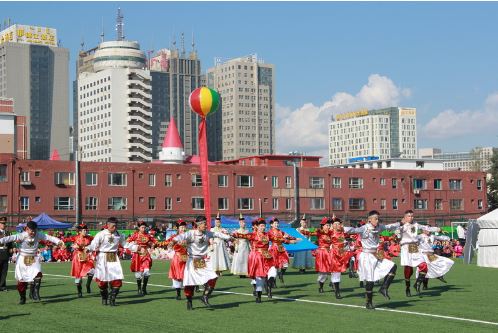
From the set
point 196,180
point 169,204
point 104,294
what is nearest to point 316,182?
point 196,180

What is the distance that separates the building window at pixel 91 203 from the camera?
250 ft

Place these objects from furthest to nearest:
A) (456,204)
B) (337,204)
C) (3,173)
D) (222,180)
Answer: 1. (456,204)
2. (337,204)
3. (222,180)
4. (3,173)

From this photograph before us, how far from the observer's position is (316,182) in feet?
290

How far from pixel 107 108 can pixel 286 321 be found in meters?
175

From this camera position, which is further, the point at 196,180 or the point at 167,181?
the point at 196,180

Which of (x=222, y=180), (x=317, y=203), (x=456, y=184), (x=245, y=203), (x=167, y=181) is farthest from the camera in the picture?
(x=456, y=184)

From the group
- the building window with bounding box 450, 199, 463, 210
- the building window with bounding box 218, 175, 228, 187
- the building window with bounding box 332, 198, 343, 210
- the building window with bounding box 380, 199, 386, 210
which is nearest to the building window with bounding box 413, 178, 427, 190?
the building window with bounding box 380, 199, 386, 210

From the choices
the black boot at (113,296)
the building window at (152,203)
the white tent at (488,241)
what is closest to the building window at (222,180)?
the building window at (152,203)

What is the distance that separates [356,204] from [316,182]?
18.8 feet

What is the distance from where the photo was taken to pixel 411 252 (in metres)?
20.7

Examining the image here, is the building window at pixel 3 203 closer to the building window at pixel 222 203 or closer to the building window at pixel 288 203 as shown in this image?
the building window at pixel 222 203

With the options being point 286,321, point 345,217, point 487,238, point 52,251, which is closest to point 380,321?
point 286,321

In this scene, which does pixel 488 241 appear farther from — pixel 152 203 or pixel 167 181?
pixel 167 181

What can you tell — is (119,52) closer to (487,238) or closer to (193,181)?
(193,181)
